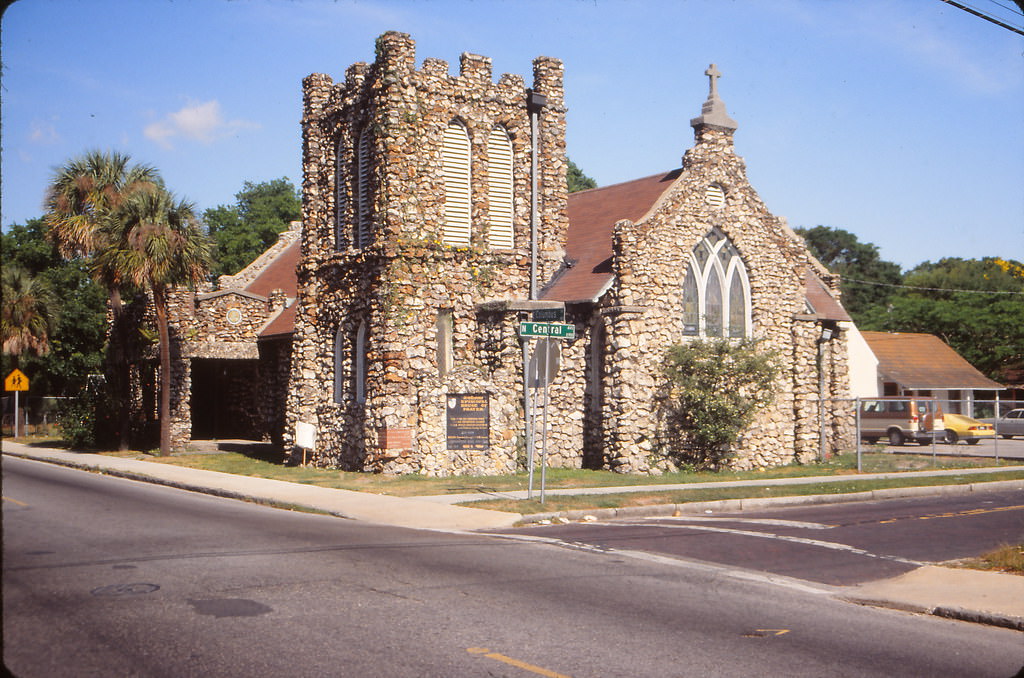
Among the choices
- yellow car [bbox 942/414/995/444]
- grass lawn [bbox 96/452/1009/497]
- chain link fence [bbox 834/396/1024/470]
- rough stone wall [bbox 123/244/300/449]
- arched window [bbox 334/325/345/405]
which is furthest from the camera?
yellow car [bbox 942/414/995/444]

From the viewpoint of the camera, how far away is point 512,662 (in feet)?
23.8

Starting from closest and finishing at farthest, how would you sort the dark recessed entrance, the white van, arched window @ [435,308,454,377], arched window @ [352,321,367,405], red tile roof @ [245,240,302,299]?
1. arched window @ [435,308,454,377]
2. arched window @ [352,321,367,405]
3. the dark recessed entrance
4. red tile roof @ [245,240,302,299]
5. the white van

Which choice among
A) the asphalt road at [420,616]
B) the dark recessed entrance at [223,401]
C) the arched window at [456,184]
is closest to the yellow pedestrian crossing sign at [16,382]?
the asphalt road at [420,616]

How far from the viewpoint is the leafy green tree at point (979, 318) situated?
206ft

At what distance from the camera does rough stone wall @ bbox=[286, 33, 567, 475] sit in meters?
23.8

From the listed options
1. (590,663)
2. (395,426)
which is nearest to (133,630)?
(590,663)

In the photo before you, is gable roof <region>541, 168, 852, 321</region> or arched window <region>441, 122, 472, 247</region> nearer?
arched window <region>441, 122, 472, 247</region>

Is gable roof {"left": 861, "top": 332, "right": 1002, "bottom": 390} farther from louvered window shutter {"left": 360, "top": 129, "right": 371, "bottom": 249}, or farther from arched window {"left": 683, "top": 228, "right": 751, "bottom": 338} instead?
louvered window shutter {"left": 360, "top": 129, "right": 371, "bottom": 249}

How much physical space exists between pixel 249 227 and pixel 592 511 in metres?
55.7

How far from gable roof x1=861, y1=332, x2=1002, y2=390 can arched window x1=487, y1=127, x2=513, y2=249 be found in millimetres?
31744

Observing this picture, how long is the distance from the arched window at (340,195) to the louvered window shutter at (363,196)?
2.50 ft

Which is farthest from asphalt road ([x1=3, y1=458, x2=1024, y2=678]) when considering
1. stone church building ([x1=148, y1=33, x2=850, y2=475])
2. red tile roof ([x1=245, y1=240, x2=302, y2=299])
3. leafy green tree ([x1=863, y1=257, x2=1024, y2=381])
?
leafy green tree ([x1=863, y1=257, x2=1024, y2=381])

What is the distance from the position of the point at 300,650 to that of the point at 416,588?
2.52m

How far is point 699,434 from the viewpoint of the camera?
81.8 ft
